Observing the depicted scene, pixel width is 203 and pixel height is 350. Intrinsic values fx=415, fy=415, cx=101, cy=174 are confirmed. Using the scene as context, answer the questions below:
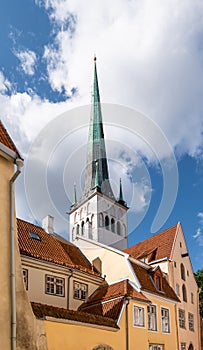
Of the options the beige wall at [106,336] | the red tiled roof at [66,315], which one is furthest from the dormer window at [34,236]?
the red tiled roof at [66,315]

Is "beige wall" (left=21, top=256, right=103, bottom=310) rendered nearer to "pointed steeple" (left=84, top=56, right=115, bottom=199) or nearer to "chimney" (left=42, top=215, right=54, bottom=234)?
"chimney" (left=42, top=215, right=54, bottom=234)

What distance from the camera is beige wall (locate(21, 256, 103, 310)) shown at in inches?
922

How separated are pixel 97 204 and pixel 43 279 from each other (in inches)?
2252

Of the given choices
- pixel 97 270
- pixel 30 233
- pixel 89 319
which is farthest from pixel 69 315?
pixel 97 270

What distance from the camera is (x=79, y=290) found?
87.5ft

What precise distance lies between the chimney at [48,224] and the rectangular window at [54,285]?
24.7 feet

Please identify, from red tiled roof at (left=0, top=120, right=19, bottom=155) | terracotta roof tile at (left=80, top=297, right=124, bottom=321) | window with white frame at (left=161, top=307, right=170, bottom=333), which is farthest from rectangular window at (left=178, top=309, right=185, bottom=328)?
red tiled roof at (left=0, top=120, right=19, bottom=155)

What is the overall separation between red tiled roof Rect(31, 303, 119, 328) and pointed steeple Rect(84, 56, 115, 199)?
60699mm

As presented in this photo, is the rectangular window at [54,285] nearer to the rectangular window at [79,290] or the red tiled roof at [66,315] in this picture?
the rectangular window at [79,290]

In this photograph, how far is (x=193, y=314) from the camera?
34781 millimetres

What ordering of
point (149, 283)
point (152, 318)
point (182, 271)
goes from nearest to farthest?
point (152, 318) < point (149, 283) < point (182, 271)

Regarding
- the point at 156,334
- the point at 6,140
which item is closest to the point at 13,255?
the point at 6,140

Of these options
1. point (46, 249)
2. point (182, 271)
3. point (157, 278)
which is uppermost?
point (46, 249)

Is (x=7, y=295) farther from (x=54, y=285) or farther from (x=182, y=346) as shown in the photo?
(x=182, y=346)
